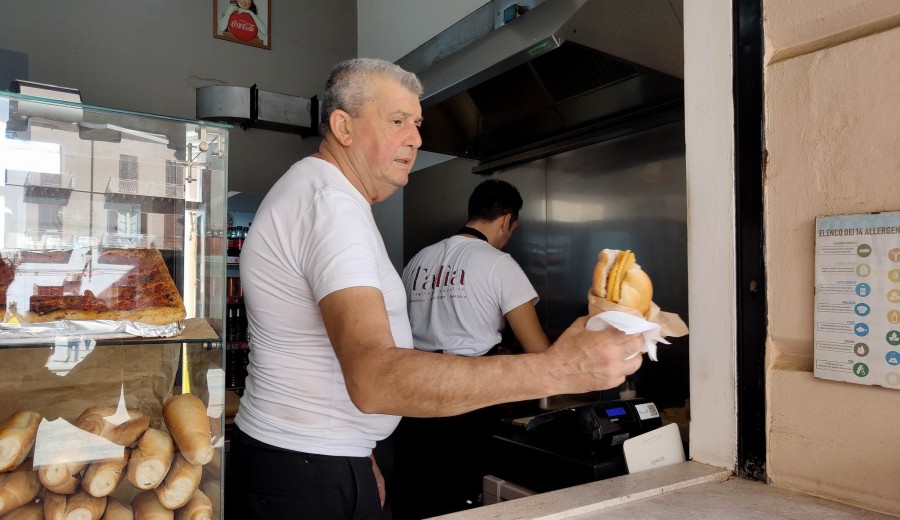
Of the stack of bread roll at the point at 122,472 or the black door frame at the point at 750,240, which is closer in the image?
the stack of bread roll at the point at 122,472

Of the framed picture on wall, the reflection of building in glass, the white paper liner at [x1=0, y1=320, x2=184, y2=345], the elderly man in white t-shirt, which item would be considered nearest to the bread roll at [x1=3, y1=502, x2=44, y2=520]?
the white paper liner at [x1=0, y1=320, x2=184, y2=345]

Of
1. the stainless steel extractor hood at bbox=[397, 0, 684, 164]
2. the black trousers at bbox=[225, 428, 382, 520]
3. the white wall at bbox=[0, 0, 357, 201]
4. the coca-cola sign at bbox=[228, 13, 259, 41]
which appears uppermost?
the coca-cola sign at bbox=[228, 13, 259, 41]

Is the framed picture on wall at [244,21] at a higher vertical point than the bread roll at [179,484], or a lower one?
higher

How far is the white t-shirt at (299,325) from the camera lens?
1.11 metres

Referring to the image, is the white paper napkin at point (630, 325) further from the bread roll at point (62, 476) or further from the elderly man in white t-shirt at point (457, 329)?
the elderly man in white t-shirt at point (457, 329)

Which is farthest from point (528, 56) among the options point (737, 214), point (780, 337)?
point (780, 337)

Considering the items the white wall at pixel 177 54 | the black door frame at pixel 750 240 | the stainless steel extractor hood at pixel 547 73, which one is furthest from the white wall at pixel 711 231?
the white wall at pixel 177 54

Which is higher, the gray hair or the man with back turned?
the gray hair

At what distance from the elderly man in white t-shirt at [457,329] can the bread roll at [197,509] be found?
123cm

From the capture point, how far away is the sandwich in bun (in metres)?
0.96

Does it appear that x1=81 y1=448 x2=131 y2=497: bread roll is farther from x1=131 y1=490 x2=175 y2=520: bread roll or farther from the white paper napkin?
the white paper napkin

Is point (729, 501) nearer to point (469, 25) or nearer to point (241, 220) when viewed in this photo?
point (469, 25)

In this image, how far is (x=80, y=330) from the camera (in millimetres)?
899

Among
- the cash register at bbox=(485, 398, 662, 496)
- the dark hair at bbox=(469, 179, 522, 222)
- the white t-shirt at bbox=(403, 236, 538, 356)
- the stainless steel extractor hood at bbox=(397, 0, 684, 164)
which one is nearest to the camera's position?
the cash register at bbox=(485, 398, 662, 496)
